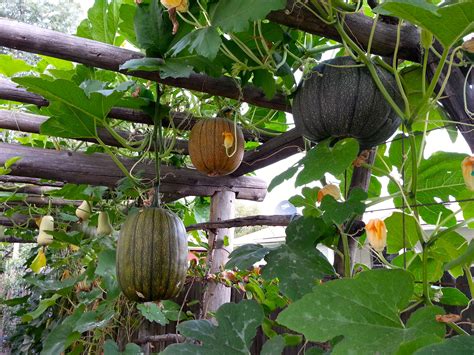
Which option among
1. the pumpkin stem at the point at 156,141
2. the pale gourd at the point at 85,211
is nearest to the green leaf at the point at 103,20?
the pumpkin stem at the point at 156,141

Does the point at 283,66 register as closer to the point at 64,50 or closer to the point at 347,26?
the point at 347,26

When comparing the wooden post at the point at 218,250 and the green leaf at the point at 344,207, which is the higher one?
the green leaf at the point at 344,207

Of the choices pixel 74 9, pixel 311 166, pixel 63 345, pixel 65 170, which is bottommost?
pixel 63 345

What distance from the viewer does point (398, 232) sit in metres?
1.08

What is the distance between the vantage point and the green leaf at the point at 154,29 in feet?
3.77

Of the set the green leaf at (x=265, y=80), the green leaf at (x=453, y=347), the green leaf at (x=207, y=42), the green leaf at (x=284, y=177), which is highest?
the green leaf at (x=207, y=42)

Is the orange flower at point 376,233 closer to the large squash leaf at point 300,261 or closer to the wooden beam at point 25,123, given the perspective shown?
the large squash leaf at point 300,261

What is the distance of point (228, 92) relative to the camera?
4.55 feet

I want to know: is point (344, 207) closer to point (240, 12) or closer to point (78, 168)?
point (240, 12)

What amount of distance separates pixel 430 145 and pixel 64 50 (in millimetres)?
894

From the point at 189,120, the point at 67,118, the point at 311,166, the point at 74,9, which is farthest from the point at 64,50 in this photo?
the point at 74,9

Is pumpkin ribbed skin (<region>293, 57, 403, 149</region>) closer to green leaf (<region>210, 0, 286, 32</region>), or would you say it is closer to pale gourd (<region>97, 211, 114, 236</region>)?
green leaf (<region>210, 0, 286, 32</region>)

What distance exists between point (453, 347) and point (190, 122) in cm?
137

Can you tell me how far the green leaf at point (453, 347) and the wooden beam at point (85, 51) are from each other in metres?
0.91
